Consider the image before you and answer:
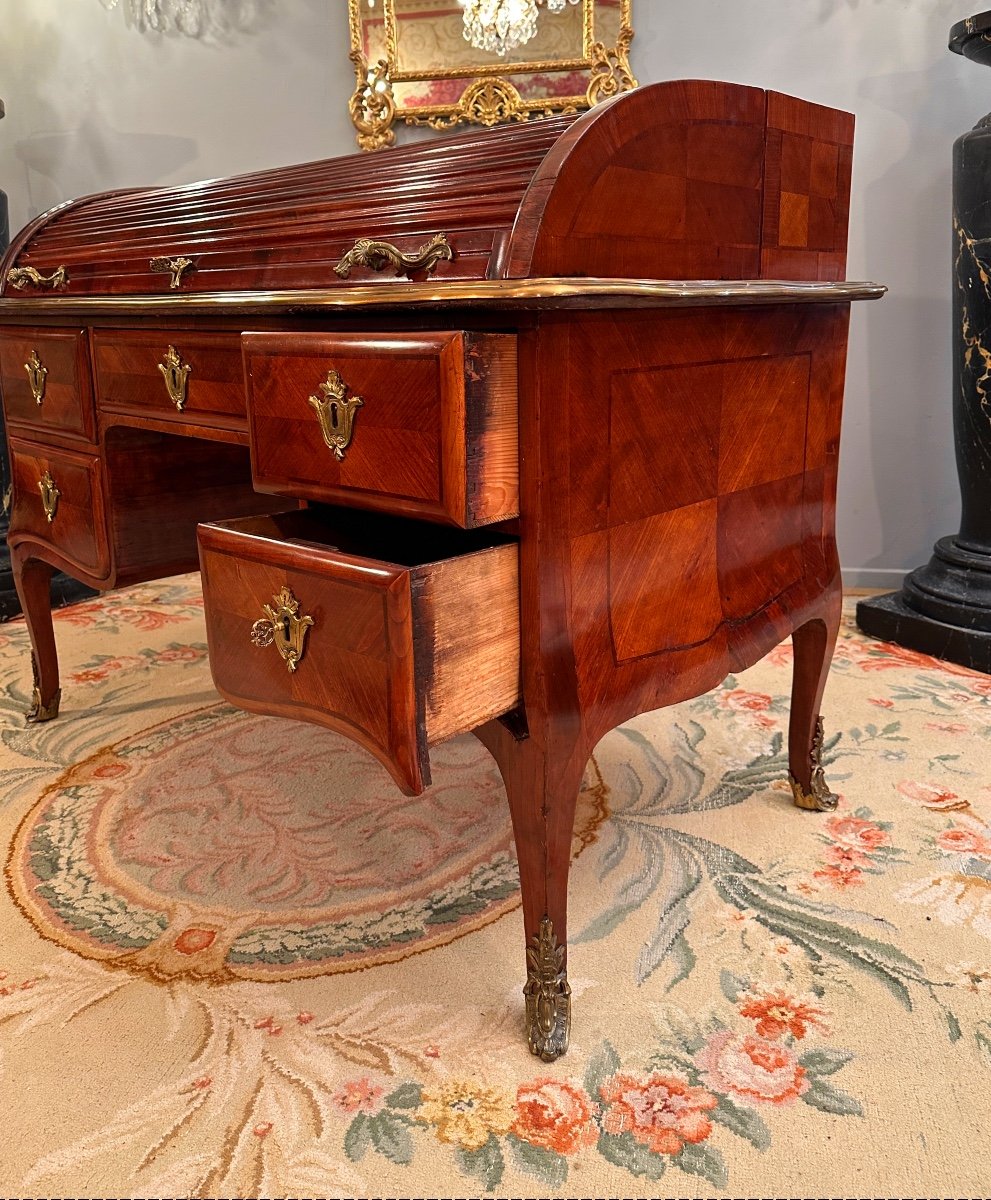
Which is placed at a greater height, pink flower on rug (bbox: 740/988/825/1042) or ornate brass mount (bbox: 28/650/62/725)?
ornate brass mount (bbox: 28/650/62/725)

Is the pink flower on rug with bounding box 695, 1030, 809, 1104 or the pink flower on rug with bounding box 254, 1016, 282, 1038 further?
the pink flower on rug with bounding box 254, 1016, 282, 1038

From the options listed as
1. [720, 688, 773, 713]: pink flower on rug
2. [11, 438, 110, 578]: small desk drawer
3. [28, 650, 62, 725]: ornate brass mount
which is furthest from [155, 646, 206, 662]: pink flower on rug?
[720, 688, 773, 713]: pink flower on rug

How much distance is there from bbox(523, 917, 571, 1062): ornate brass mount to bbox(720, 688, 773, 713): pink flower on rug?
3.40 feet

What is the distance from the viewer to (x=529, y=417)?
100 cm

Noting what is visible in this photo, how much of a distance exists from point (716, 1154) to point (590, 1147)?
0.40ft

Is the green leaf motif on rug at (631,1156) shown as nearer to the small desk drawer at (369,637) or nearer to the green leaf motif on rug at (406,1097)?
the green leaf motif on rug at (406,1097)

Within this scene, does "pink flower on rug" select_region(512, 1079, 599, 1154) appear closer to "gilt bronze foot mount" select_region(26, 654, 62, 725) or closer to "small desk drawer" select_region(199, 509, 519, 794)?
"small desk drawer" select_region(199, 509, 519, 794)

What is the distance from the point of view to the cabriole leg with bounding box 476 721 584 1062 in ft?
3.64

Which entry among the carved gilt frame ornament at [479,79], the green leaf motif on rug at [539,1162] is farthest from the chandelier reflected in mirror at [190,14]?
A: the green leaf motif on rug at [539,1162]

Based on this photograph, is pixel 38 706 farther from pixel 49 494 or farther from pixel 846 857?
pixel 846 857

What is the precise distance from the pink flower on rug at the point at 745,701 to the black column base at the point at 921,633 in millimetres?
516

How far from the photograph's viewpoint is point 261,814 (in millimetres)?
1692

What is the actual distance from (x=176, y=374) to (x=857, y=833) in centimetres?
123

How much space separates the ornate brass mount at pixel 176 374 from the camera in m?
1.48
